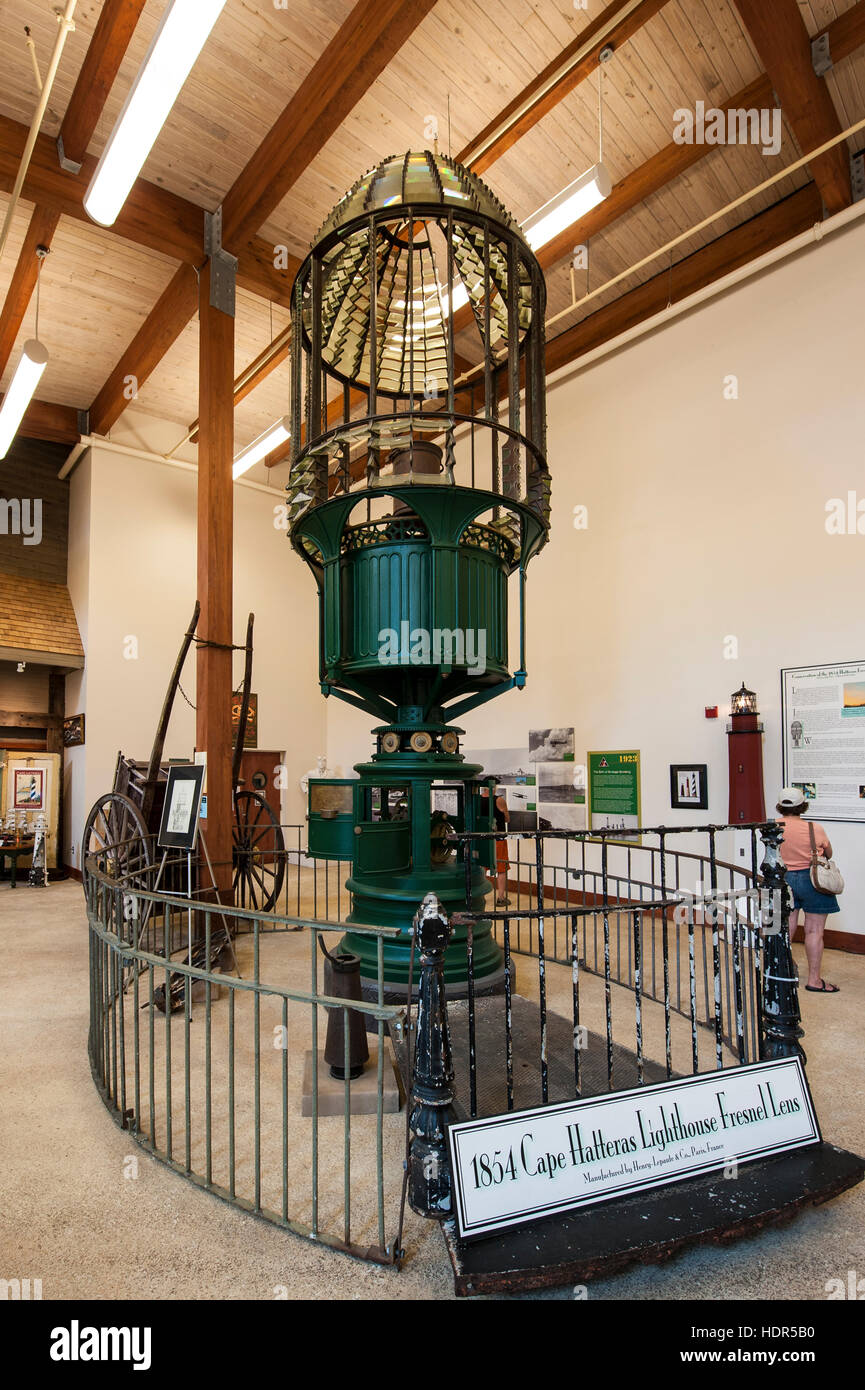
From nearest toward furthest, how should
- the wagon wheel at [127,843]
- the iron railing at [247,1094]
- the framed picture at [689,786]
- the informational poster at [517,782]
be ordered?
the iron railing at [247,1094] < the wagon wheel at [127,843] < the framed picture at [689,786] < the informational poster at [517,782]

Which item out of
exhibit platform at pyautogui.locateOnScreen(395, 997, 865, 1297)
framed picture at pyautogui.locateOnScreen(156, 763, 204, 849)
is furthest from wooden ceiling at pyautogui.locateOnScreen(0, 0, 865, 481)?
exhibit platform at pyautogui.locateOnScreen(395, 997, 865, 1297)

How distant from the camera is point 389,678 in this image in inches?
183

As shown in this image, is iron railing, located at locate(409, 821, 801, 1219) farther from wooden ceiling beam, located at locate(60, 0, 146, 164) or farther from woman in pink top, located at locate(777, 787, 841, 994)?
wooden ceiling beam, located at locate(60, 0, 146, 164)

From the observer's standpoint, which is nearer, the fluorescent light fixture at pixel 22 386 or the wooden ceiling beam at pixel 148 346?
the fluorescent light fixture at pixel 22 386

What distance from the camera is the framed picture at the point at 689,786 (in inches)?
271

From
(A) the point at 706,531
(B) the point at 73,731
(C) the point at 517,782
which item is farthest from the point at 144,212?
(C) the point at 517,782

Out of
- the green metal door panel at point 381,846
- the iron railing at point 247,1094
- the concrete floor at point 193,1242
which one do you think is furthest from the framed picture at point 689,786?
the iron railing at point 247,1094

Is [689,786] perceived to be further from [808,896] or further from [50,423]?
[50,423]

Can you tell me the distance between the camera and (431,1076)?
221cm

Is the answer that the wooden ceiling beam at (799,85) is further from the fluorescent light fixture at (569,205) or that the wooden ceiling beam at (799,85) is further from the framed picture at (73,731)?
the framed picture at (73,731)

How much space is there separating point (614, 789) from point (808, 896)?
9.85 ft

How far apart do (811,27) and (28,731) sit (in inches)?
486

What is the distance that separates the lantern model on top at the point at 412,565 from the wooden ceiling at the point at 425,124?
1885mm

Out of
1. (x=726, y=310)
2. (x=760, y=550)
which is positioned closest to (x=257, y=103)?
(x=726, y=310)
